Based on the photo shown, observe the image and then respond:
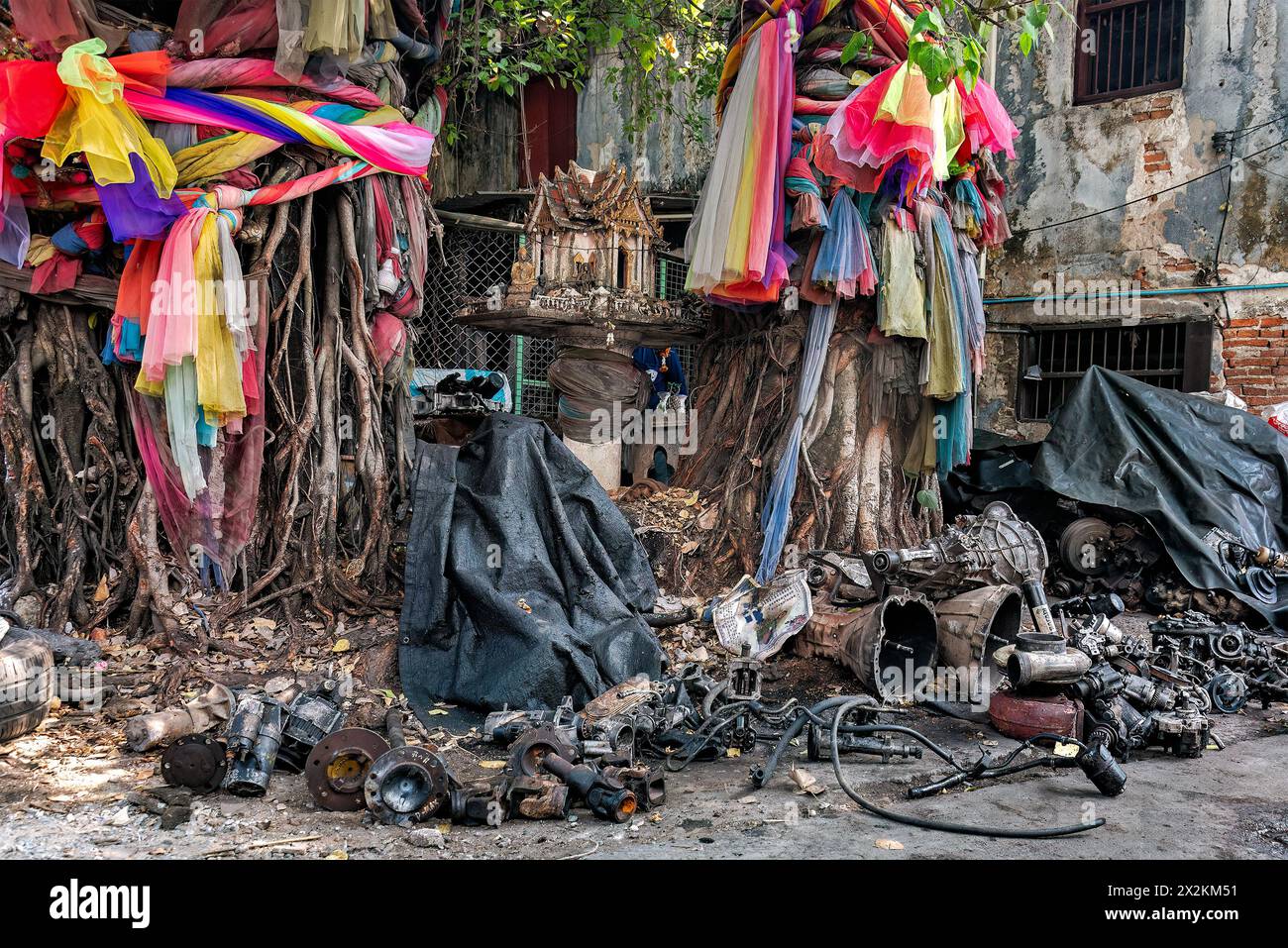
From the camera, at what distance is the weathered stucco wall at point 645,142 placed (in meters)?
12.6

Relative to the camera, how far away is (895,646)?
5.78 meters

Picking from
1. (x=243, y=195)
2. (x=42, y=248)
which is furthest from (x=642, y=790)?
(x=42, y=248)

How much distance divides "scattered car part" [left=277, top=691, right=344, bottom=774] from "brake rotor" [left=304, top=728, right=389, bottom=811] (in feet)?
0.91

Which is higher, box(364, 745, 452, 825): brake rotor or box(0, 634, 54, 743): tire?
box(0, 634, 54, 743): tire

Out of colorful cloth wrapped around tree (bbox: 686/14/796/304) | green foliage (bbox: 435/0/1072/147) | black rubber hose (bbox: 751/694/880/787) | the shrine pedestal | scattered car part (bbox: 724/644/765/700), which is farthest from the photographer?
the shrine pedestal

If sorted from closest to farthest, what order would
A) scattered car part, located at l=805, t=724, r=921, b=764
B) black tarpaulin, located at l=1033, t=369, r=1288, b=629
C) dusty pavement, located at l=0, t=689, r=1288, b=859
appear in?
dusty pavement, located at l=0, t=689, r=1288, b=859, scattered car part, located at l=805, t=724, r=921, b=764, black tarpaulin, located at l=1033, t=369, r=1288, b=629

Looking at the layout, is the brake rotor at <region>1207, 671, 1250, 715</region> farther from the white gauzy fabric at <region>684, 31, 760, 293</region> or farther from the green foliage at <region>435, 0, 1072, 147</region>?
the green foliage at <region>435, 0, 1072, 147</region>

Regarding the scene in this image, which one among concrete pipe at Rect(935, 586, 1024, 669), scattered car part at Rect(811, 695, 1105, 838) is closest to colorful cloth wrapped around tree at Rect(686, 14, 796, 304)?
concrete pipe at Rect(935, 586, 1024, 669)

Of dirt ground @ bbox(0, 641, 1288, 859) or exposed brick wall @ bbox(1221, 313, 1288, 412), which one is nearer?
dirt ground @ bbox(0, 641, 1288, 859)

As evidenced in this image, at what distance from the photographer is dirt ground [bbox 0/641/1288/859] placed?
3.39 m

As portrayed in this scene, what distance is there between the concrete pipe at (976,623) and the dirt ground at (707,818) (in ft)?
3.51

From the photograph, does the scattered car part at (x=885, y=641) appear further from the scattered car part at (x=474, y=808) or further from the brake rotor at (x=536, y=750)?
the scattered car part at (x=474, y=808)

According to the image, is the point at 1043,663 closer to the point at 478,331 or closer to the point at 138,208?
the point at 138,208

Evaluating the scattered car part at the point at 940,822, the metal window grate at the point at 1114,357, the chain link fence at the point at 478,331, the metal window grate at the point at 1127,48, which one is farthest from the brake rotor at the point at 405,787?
the metal window grate at the point at 1127,48
